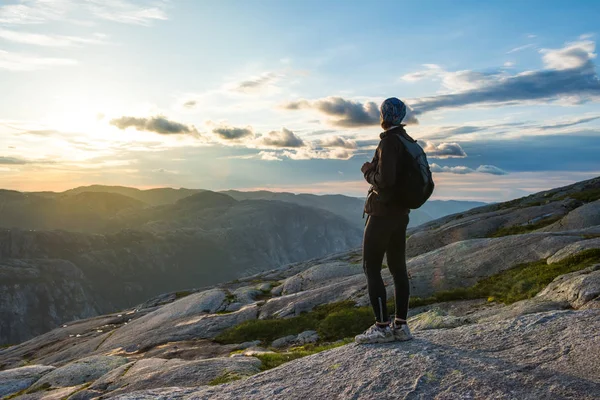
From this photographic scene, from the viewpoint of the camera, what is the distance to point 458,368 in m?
9.27

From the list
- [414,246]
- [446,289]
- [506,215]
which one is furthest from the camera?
[506,215]

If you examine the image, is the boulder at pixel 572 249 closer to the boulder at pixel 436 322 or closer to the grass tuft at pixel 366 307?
the grass tuft at pixel 366 307

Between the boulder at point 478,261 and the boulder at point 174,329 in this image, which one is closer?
the boulder at point 478,261

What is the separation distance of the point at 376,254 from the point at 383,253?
288 millimetres

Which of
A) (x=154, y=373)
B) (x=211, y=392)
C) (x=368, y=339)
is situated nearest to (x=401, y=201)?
(x=368, y=339)

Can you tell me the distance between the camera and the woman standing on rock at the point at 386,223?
10641 millimetres

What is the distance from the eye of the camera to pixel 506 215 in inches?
2133

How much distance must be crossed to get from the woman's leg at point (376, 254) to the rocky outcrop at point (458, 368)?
40.9 inches

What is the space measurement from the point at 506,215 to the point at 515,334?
47836mm

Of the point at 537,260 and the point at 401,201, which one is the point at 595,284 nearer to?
the point at 401,201

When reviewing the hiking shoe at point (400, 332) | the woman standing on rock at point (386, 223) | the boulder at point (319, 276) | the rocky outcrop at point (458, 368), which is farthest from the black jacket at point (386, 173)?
the boulder at point (319, 276)

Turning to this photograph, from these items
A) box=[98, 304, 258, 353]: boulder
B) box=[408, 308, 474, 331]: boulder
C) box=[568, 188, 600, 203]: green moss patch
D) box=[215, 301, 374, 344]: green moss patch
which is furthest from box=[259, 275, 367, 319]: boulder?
box=[568, 188, 600, 203]: green moss patch

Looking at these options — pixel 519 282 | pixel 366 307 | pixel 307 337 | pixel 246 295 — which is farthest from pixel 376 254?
pixel 246 295

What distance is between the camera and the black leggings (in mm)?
11039
